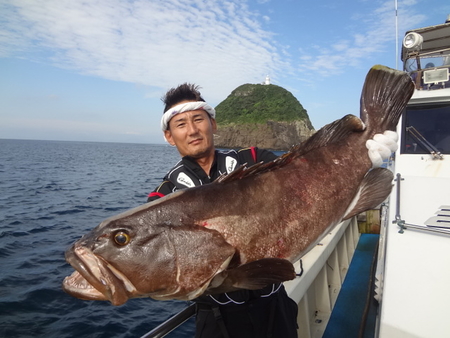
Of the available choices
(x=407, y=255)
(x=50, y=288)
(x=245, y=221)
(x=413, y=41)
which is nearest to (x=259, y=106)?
(x=413, y=41)

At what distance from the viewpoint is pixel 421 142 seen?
7.12 meters

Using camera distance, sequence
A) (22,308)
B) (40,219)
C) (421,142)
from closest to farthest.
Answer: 1. (421,142)
2. (22,308)
3. (40,219)

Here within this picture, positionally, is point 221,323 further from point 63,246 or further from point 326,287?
point 63,246

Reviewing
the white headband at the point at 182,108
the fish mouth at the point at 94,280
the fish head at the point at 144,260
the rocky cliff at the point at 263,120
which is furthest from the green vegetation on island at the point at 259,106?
the fish mouth at the point at 94,280

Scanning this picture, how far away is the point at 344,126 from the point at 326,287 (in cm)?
459

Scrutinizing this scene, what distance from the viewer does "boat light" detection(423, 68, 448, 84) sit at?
711 cm

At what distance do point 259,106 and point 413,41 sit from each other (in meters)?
109

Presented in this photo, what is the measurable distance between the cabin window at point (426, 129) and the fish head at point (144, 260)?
6901mm

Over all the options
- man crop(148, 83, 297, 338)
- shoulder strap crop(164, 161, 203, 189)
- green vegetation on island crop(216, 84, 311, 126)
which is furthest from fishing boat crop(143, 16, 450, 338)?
green vegetation on island crop(216, 84, 311, 126)

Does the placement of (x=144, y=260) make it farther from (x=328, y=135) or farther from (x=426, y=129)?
(x=426, y=129)

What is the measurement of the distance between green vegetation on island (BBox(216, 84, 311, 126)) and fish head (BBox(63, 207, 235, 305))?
102 meters

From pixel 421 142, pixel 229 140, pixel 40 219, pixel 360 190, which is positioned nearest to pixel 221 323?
pixel 360 190

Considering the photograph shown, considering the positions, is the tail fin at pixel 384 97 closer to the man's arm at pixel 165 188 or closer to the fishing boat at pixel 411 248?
the fishing boat at pixel 411 248

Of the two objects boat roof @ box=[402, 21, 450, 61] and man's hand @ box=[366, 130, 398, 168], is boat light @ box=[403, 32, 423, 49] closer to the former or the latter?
boat roof @ box=[402, 21, 450, 61]
